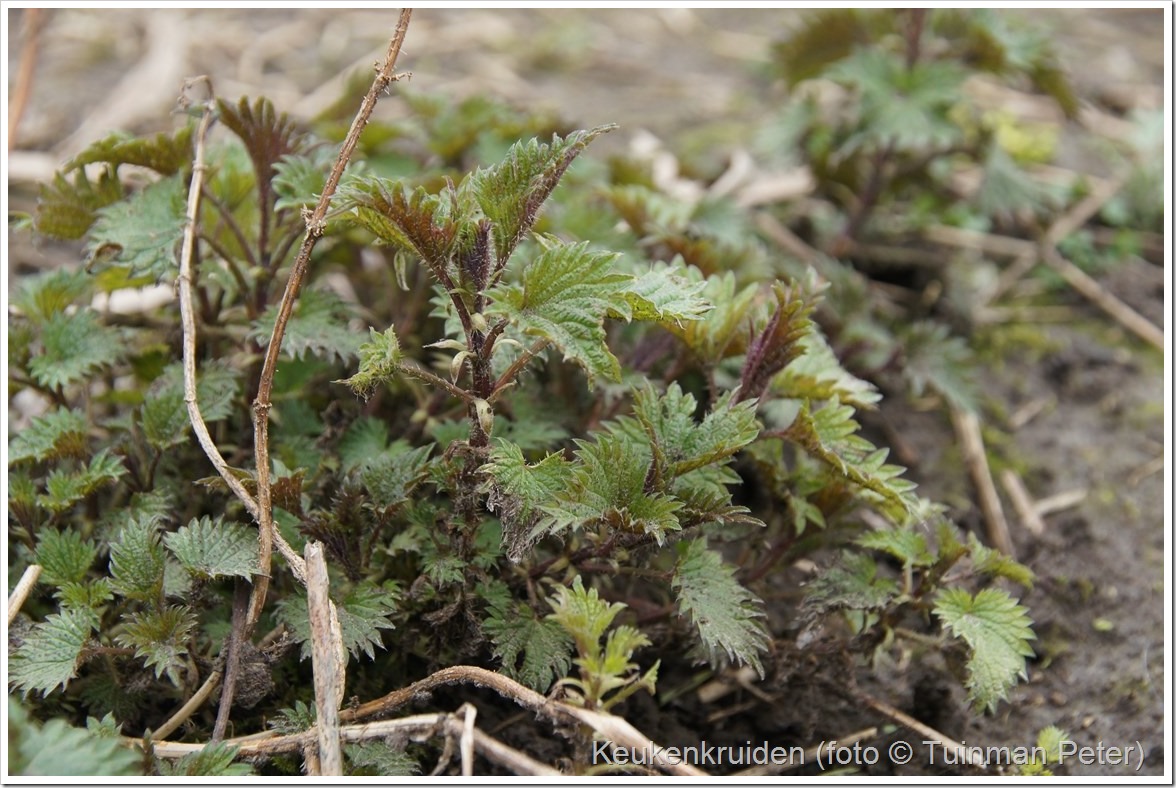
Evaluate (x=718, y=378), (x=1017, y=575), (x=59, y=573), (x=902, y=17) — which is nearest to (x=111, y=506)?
(x=59, y=573)

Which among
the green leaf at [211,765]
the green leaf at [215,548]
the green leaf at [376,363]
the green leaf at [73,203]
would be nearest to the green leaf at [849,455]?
the green leaf at [376,363]

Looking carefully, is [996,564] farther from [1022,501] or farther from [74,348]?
[74,348]

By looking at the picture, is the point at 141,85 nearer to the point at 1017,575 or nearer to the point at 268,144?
the point at 268,144

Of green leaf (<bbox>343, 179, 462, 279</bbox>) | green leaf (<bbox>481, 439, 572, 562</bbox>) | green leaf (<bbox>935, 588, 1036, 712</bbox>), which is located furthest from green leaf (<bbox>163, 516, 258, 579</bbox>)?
green leaf (<bbox>935, 588, 1036, 712</bbox>)

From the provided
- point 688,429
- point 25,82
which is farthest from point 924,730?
point 25,82

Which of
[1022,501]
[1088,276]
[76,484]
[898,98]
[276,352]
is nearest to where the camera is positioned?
[276,352]

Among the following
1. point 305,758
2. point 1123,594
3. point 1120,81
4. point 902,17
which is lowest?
point 1123,594
